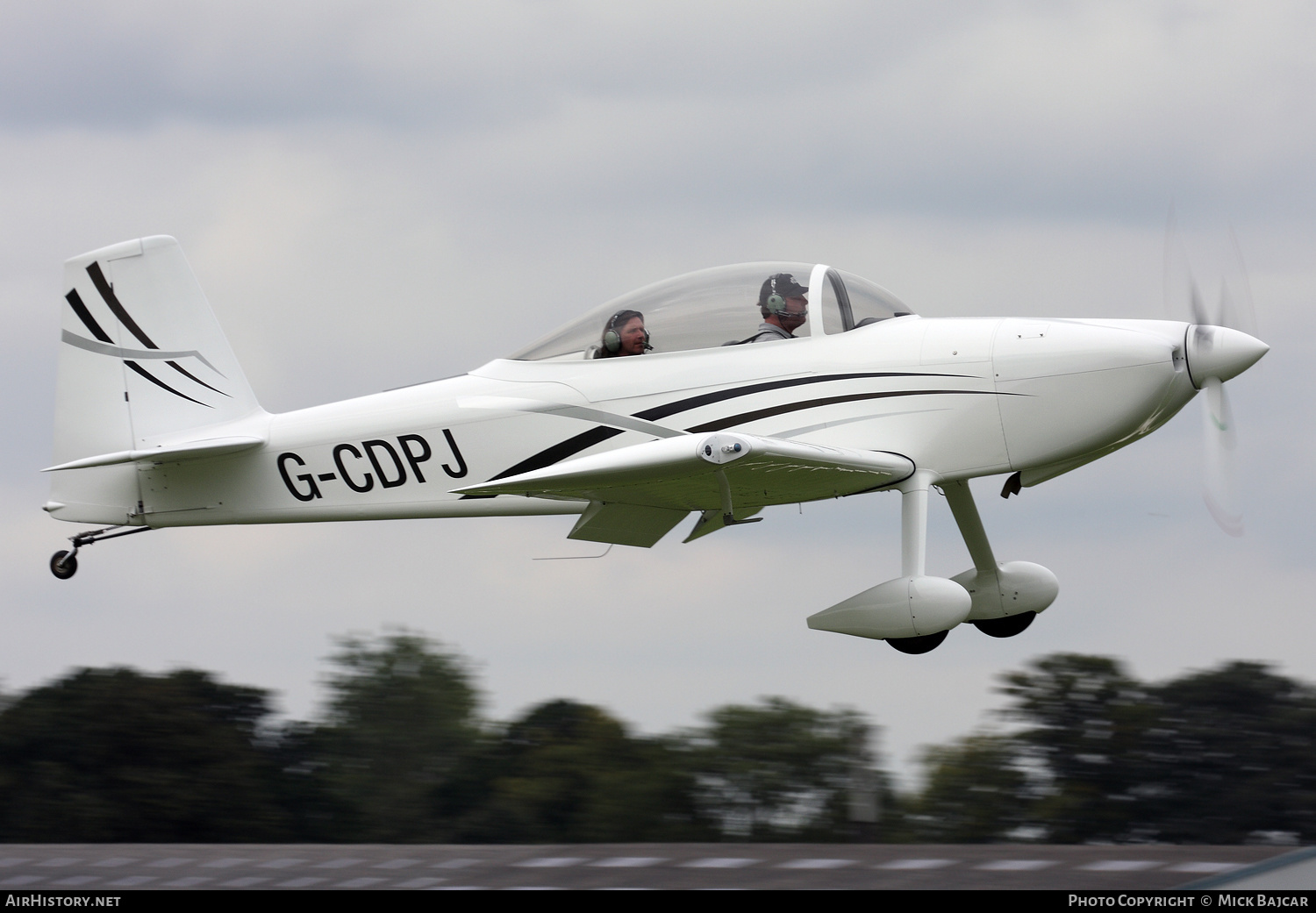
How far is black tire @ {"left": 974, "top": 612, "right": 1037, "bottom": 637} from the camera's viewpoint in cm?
959

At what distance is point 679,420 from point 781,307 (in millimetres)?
978

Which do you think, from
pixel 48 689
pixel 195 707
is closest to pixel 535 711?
pixel 195 707

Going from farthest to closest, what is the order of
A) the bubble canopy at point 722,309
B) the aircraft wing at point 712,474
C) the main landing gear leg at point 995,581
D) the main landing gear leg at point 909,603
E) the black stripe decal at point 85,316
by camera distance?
1. the black stripe decal at point 85,316
2. the main landing gear leg at point 995,581
3. the bubble canopy at point 722,309
4. the main landing gear leg at point 909,603
5. the aircraft wing at point 712,474

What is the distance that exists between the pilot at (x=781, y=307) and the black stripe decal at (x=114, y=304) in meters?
4.69

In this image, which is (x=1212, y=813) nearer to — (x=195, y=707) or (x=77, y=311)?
(x=195, y=707)

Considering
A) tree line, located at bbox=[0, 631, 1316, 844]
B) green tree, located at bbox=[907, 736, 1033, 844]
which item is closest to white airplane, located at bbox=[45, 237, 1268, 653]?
tree line, located at bbox=[0, 631, 1316, 844]

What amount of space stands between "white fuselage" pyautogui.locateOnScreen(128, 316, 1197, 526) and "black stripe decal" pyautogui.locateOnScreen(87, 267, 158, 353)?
4.75 feet

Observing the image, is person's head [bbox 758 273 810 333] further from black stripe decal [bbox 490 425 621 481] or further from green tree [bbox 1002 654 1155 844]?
green tree [bbox 1002 654 1155 844]

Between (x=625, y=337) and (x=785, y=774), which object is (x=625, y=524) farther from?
(x=785, y=774)

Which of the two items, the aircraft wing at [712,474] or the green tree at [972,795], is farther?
the green tree at [972,795]

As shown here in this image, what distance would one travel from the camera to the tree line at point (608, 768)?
35.7 metres

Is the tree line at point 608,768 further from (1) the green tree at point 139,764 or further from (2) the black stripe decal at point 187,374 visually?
(2) the black stripe decal at point 187,374

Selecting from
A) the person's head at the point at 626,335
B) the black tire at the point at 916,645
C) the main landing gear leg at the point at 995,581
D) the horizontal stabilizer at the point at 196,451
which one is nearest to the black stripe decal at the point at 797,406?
the person's head at the point at 626,335
